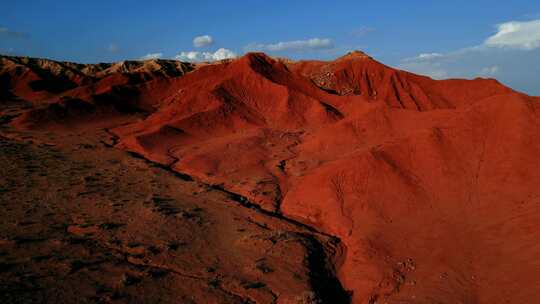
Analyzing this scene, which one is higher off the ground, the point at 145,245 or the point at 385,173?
the point at 385,173

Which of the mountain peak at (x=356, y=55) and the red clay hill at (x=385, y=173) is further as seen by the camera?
the mountain peak at (x=356, y=55)

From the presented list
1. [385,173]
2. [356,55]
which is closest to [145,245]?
[385,173]

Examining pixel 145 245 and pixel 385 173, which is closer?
pixel 145 245

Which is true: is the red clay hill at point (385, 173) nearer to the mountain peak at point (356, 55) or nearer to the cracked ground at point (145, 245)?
the cracked ground at point (145, 245)

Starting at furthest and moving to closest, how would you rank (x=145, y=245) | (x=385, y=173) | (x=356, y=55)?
1. (x=356, y=55)
2. (x=385, y=173)
3. (x=145, y=245)

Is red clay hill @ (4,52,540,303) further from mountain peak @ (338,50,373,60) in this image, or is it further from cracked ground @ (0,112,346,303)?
mountain peak @ (338,50,373,60)

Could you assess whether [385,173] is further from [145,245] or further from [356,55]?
[356,55]

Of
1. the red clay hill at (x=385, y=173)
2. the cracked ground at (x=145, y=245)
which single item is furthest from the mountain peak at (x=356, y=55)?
the cracked ground at (x=145, y=245)

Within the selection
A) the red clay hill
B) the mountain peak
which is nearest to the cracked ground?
the red clay hill

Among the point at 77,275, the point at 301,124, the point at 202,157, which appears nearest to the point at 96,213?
the point at 77,275
